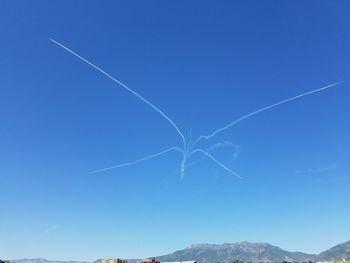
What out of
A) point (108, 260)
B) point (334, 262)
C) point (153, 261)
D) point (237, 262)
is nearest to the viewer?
point (108, 260)

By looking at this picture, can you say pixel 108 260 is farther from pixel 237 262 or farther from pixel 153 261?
pixel 237 262

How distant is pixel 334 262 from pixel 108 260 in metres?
85.5

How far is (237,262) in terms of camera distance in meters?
168

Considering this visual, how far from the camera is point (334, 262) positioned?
467 feet

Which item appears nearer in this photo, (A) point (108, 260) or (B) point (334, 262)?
(A) point (108, 260)

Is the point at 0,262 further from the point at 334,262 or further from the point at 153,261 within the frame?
the point at 334,262

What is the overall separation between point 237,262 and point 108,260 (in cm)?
8014

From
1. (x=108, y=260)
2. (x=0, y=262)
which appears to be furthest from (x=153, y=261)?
(x=0, y=262)

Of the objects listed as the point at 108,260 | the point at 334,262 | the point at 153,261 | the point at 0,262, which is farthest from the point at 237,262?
the point at 0,262

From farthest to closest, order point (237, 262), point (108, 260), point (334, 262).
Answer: point (237, 262) → point (334, 262) → point (108, 260)

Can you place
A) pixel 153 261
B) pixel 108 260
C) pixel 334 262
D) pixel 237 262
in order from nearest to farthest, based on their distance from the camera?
pixel 108 260 → pixel 153 261 → pixel 334 262 → pixel 237 262

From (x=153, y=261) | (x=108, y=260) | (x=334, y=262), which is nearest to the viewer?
(x=108, y=260)

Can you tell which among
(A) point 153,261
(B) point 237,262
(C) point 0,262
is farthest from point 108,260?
(B) point 237,262

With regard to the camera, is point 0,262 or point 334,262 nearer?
point 0,262
